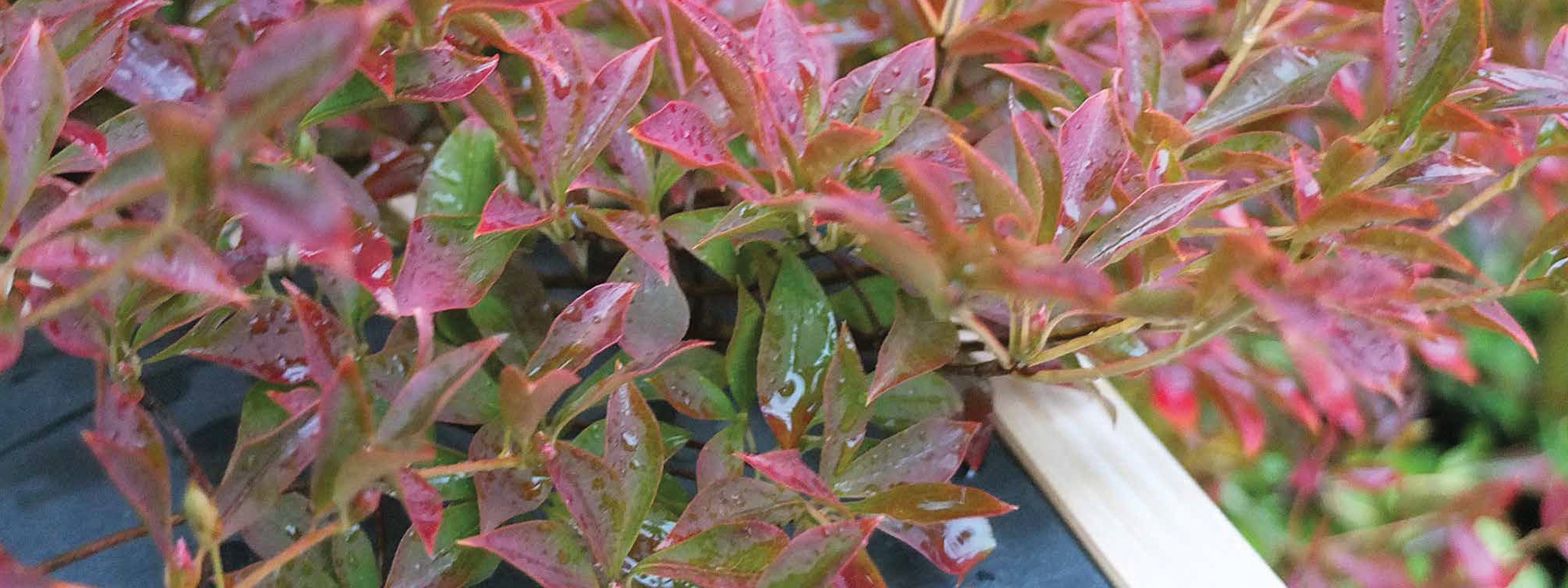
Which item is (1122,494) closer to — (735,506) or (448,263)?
(735,506)

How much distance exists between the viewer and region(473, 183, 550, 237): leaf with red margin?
15.8 inches

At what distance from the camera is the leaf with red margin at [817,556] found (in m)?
0.37

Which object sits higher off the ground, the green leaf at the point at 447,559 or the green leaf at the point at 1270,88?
the green leaf at the point at 1270,88

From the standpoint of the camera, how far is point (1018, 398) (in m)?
0.63

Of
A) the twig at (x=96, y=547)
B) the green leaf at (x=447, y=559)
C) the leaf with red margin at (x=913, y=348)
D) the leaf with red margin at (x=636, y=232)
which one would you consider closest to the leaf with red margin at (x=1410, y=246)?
the leaf with red margin at (x=913, y=348)

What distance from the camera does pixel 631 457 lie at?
1.35 ft

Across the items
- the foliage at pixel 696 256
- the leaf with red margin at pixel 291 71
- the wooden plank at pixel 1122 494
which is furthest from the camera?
the wooden plank at pixel 1122 494

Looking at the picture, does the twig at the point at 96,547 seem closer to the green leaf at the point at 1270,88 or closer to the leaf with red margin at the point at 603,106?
the leaf with red margin at the point at 603,106

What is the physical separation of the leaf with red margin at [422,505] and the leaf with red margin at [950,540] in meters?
0.19

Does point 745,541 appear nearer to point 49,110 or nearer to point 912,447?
point 912,447

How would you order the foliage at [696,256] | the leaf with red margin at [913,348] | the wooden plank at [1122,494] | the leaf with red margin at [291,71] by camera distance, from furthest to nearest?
the wooden plank at [1122,494], the leaf with red margin at [913,348], the foliage at [696,256], the leaf with red margin at [291,71]

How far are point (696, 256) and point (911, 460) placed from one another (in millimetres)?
133

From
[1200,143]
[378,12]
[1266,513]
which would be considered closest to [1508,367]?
[1266,513]

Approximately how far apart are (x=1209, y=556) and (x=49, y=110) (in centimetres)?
54
